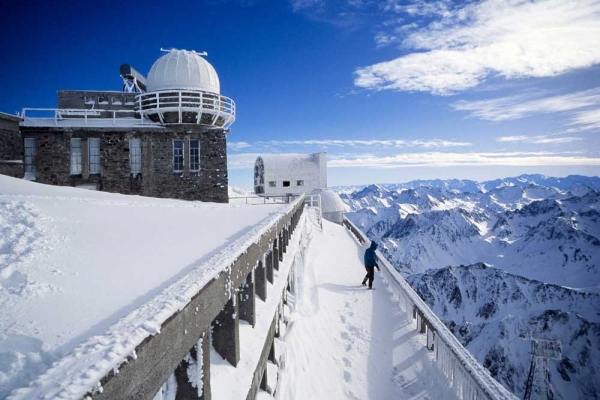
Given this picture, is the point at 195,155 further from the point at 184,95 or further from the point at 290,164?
the point at 290,164

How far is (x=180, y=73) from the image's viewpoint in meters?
21.0

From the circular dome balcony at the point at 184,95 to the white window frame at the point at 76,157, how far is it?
13.1ft

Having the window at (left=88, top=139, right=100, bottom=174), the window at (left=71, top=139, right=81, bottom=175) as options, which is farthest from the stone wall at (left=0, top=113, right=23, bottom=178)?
the window at (left=88, top=139, right=100, bottom=174)

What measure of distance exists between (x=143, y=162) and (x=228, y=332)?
62.0 feet

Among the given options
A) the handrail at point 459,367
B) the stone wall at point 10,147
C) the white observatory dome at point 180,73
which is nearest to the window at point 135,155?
the white observatory dome at point 180,73

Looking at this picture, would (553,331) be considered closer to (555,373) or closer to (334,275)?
(555,373)

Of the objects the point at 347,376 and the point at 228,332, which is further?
the point at 347,376

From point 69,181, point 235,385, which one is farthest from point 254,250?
point 69,181

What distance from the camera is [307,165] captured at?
40.9 meters

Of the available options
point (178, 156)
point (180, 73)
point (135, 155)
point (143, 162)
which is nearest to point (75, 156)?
point (135, 155)

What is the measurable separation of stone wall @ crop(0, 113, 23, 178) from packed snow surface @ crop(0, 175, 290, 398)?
1672cm

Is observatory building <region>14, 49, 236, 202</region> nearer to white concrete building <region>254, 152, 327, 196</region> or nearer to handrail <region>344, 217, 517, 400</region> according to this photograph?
handrail <region>344, 217, 517, 400</region>

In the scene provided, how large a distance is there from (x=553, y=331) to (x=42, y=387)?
535ft

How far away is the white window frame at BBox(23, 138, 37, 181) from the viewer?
18527mm
